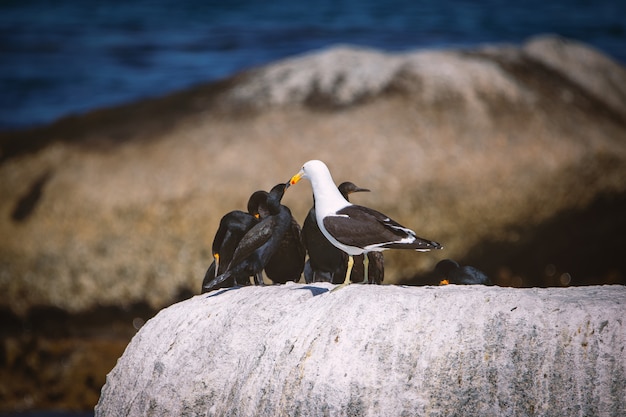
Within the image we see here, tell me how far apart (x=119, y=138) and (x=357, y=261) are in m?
7.74

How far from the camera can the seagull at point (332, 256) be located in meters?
7.23

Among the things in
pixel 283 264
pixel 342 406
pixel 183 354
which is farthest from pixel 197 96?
pixel 342 406

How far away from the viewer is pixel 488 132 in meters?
13.5

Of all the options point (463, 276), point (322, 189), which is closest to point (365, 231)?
point (322, 189)

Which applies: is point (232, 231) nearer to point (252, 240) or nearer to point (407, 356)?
point (252, 240)

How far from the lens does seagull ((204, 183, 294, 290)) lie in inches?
265

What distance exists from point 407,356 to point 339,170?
752 centimetres

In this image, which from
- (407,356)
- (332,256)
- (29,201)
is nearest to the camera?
(407,356)

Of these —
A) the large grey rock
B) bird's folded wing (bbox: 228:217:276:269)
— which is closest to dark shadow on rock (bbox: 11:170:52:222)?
bird's folded wing (bbox: 228:217:276:269)

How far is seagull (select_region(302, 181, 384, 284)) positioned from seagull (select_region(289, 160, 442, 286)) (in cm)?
102

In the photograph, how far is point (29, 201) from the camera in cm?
1355

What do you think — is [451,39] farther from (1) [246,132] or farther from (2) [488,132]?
(1) [246,132]

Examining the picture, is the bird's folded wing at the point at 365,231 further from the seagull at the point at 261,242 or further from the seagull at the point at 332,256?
the seagull at the point at 332,256

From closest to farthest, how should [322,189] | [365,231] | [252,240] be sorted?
[365,231], [322,189], [252,240]
